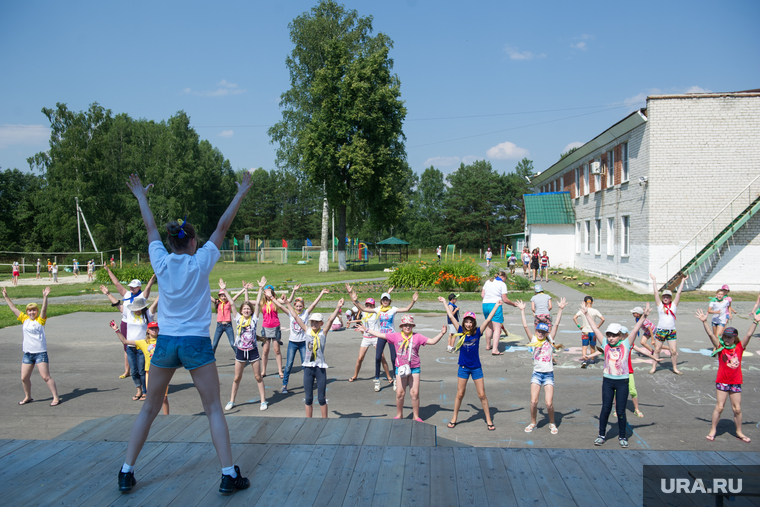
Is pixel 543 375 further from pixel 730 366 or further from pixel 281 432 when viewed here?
pixel 281 432

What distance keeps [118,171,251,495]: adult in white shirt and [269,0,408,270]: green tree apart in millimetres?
32445

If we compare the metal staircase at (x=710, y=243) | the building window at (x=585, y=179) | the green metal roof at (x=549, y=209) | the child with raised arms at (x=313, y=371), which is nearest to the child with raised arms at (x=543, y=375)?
the child with raised arms at (x=313, y=371)

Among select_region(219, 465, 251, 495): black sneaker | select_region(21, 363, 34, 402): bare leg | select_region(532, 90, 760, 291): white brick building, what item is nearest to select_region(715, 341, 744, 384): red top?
select_region(219, 465, 251, 495): black sneaker

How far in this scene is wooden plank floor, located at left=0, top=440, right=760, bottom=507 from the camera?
3568 mm

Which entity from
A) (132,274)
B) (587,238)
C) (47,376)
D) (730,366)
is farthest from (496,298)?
(132,274)

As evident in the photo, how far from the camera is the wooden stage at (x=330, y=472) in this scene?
3.57m

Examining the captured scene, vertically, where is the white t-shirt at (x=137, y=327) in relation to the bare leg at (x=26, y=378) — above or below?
above

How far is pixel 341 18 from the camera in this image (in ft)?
128

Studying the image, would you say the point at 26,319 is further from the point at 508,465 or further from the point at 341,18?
the point at 341,18

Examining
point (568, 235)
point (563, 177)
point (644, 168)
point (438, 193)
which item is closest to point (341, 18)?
point (563, 177)

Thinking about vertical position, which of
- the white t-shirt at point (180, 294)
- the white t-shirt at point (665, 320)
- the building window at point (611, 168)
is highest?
the building window at point (611, 168)

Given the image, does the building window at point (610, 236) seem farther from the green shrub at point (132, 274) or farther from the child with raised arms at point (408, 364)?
the green shrub at point (132, 274)

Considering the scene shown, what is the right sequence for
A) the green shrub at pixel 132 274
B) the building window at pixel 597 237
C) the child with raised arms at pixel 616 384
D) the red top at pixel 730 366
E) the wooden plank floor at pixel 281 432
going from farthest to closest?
the building window at pixel 597 237, the green shrub at pixel 132 274, the red top at pixel 730 366, the child with raised arms at pixel 616 384, the wooden plank floor at pixel 281 432

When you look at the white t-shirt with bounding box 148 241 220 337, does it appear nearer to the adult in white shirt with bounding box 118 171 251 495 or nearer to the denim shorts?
the adult in white shirt with bounding box 118 171 251 495
